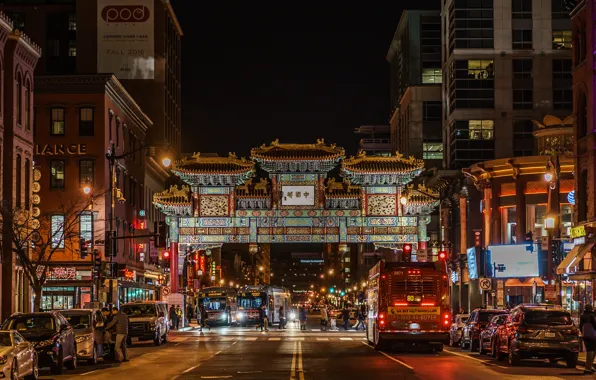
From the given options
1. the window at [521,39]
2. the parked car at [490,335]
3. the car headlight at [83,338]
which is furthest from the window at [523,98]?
the car headlight at [83,338]

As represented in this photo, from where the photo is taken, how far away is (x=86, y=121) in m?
70.6

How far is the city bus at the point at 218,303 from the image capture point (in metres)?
82.0

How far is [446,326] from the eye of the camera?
39812mm

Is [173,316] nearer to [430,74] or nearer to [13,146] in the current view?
[13,146]

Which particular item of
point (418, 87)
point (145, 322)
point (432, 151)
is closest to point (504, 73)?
point (418, 87)

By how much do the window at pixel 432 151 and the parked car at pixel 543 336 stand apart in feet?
299

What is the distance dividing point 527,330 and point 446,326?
7.92m

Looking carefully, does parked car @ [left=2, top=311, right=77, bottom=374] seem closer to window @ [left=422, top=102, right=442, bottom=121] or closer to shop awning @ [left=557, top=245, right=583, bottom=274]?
shop awning @ [left=557, top=245, right=583, bottom=274]

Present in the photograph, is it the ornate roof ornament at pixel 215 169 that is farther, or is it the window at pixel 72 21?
the window at pixel 72 21

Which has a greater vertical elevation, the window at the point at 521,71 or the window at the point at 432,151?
the window at the point at 521,71

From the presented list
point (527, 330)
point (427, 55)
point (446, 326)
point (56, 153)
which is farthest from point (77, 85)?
point (427, 55)

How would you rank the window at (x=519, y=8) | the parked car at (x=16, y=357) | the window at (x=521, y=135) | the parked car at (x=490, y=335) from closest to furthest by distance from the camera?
the parked car at (x=16, y=357), the parked car at (x=490, y=335), the window at (x=519, y=8), the window at (x=521, y=135)

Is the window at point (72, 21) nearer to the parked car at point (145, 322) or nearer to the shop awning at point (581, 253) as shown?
the parked car at point (145, 322)

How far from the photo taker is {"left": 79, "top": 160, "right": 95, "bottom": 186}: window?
70062 millimetres
